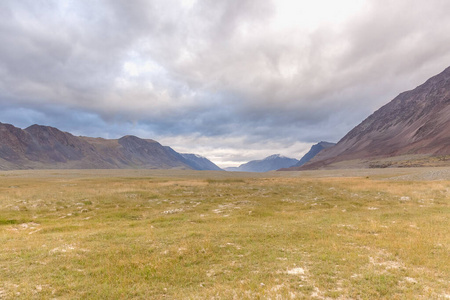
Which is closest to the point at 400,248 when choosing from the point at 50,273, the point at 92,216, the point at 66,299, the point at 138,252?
the point at 138,252

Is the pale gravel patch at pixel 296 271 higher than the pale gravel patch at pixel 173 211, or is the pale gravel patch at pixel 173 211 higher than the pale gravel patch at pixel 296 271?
the pale gravel patch at pixel 173 211

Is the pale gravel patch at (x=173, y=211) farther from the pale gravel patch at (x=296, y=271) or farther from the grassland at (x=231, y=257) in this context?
the pale gravel patch at (x=296, y=271)

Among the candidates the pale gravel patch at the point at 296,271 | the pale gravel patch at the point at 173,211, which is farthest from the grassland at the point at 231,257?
the pale gravel patch at the point at 173,211

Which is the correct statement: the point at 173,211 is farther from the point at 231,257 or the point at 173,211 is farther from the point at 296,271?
the point at 296,271

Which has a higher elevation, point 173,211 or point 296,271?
point 173,211

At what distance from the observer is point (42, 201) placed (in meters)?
34.1

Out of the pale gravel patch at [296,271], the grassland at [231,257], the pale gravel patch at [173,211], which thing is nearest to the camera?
the grassland at [231,257]

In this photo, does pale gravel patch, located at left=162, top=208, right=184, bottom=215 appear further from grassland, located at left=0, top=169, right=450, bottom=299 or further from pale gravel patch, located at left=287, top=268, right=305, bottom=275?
pale gravel patch, located at left=287, top=268, right=305, bottom=275

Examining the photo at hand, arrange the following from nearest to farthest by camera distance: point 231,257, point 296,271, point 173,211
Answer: point 296,271 → point 231,257 → point 173,211

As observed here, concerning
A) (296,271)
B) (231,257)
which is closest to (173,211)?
(231,257)

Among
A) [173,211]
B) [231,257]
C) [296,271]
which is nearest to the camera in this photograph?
[296,271]

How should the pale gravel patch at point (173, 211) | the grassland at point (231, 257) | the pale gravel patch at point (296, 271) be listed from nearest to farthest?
the grassland at point (231, 257) → the pale gravel patch at point (296, 271) → the pale gravel patch at point (173, 211)

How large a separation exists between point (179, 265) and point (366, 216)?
20.8m

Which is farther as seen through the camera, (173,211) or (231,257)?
(173,211)
